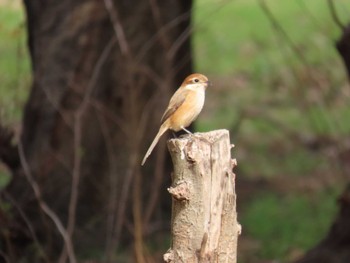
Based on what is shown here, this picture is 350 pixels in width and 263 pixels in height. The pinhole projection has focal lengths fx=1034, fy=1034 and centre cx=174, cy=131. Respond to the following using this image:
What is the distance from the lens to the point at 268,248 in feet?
29.6

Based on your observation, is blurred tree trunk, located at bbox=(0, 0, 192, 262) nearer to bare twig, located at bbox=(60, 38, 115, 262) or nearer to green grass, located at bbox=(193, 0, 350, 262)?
bare twig, located at bbox=(60, 38, 115, 262)

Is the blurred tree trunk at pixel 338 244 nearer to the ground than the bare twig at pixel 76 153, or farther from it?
nearer to the ground

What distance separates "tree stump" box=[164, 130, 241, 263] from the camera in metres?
4.31

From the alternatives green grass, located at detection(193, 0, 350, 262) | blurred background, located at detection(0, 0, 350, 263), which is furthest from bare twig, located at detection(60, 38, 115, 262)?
green grass, located at detection(193, 0, 350, 262)

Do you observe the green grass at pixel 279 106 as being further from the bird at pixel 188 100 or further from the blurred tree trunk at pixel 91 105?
the bird at pixel 188 100

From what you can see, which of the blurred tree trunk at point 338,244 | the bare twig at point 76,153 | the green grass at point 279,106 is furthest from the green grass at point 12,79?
the blurred tree trunk at point 338,244

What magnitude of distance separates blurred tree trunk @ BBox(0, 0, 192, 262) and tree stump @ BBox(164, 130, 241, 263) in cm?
361

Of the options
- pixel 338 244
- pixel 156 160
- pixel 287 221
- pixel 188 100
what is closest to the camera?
pixel 188 100

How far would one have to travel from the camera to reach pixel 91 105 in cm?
864

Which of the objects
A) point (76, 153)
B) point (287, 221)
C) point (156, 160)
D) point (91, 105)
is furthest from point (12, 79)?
point (287, 221)

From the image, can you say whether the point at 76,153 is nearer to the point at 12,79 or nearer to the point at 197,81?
the point at 12,79

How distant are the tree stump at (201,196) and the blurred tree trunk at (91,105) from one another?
3613 millimetres

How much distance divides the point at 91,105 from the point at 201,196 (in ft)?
14.4

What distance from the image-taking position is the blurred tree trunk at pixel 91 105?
8281mm
